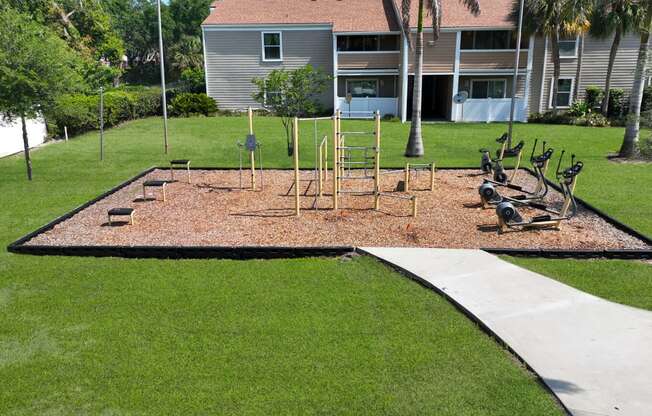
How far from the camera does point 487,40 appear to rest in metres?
31.7

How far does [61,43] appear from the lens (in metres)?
15.4

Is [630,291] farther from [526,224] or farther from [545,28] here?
[545,28]

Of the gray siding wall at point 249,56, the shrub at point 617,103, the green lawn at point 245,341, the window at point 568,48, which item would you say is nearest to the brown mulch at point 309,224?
the green lawn at point 245,341

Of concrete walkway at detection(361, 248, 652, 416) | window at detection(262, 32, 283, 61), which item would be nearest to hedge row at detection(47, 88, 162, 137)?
window at detection(262, 32, 283, 61)

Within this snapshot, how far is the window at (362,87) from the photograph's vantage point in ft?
111

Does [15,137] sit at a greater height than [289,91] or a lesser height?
lesser

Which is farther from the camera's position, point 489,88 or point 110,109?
point 489,88

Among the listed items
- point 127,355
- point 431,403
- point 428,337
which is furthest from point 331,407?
point 127,355

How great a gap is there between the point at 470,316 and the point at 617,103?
2951cm

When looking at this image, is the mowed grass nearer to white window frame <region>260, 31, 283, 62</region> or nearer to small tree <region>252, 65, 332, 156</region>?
small tree <region>252, 65, 332, 156</region>

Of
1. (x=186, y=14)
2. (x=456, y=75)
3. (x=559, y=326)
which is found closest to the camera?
(x=559, y=326)

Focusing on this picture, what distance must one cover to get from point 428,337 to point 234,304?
8.85ft

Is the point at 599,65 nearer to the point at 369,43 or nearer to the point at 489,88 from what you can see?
the point at 489,88

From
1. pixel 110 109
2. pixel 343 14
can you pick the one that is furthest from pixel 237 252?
pixel 343 14
